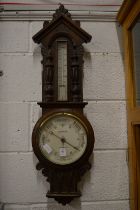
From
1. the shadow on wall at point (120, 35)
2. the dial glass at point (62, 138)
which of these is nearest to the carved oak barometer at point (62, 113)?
the dial glass at point (62, 138)

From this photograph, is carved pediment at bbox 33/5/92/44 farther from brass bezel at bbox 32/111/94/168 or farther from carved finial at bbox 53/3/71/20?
brass bezel at bbox 32/111/94/168

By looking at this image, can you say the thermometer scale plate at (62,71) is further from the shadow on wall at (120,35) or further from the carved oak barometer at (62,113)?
the shadow on wall at (120,35)

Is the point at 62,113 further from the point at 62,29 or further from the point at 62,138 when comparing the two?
the point at 62,29

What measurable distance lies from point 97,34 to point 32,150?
61 centimetres

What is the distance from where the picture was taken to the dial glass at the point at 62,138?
1.13 metres

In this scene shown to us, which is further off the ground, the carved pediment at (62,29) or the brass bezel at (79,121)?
the carved pediment at (62,29)

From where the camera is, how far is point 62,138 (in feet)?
3.74

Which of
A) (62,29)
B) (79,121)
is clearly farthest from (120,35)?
(79,121)

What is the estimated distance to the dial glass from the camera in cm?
113

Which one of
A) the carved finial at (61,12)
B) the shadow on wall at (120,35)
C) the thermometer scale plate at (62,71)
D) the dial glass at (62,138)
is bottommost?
the dial glass at (62,138)

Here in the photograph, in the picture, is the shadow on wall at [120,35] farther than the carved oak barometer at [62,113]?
Yes

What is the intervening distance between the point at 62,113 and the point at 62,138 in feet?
0.35

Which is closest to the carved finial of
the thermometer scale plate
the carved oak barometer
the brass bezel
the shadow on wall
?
the carved oak barometer

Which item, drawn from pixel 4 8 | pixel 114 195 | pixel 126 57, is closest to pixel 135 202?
pixel 114 195
